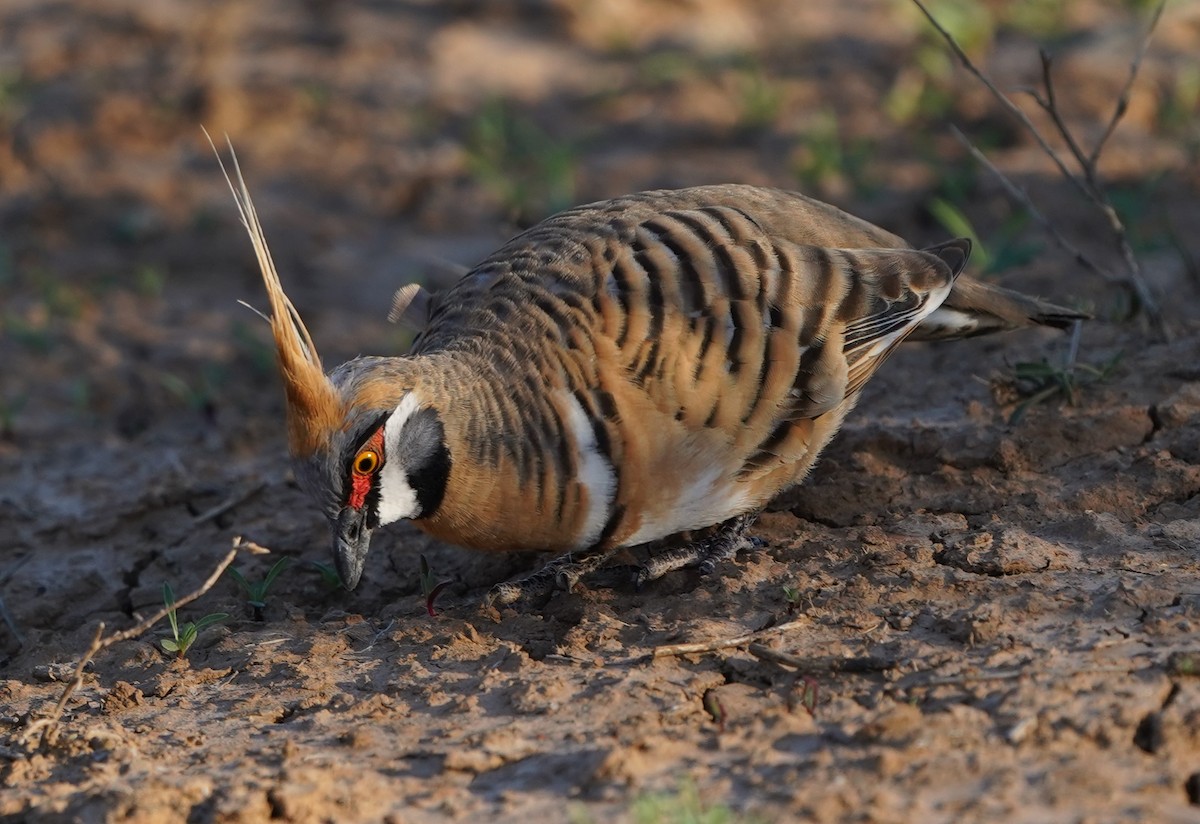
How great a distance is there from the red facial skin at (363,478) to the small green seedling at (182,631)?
567mm

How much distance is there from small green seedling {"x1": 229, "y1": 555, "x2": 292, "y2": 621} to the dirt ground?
0.09ft

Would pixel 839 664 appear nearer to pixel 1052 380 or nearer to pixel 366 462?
pixel 366 462

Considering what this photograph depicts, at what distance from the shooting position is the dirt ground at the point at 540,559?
10.7 feet

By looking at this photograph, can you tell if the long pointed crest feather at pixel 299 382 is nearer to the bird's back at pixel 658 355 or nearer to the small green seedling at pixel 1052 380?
the bird's back at pixel 658 355

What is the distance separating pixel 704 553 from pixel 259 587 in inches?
54.1

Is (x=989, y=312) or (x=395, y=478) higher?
(x=989, y=312)

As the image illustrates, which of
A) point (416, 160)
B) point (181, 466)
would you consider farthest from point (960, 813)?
point (416, 160)

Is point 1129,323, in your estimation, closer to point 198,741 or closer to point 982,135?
point 982,135

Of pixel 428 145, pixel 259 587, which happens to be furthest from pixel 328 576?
pixel 428 145

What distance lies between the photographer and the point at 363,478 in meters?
4.05

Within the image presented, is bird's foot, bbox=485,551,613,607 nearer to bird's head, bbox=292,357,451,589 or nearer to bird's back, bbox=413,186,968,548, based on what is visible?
bird's back, bbox=413,186,968,548

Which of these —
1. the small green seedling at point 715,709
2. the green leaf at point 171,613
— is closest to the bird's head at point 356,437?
the green leaf at point 171,613

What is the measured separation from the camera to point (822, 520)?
4469 millimetres

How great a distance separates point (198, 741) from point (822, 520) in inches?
77.0
